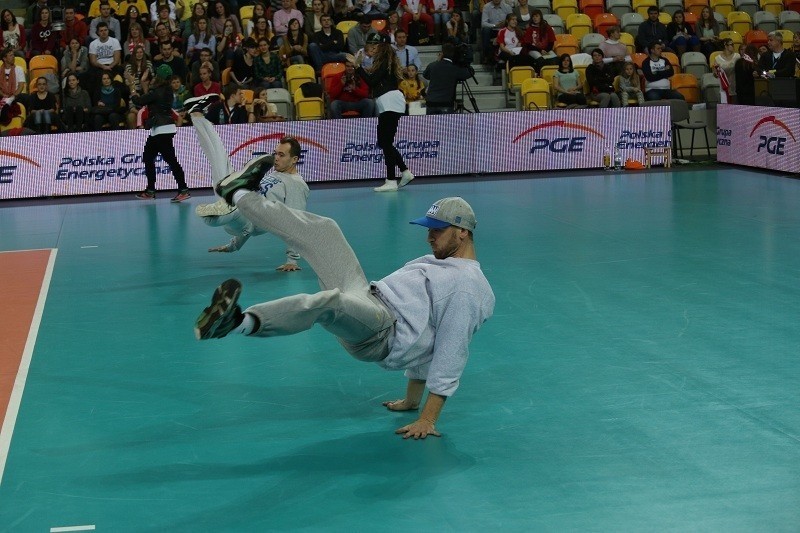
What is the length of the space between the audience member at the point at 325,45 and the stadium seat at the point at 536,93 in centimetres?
363

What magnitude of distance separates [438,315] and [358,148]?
1334 cm

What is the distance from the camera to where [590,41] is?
22312 mm

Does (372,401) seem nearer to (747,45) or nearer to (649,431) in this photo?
(649,431)

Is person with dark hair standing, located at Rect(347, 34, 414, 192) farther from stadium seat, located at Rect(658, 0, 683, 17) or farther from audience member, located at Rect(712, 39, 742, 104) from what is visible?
stadium seat, located at Rect(658, 0, 683, 17)

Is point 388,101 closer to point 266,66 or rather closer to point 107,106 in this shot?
point 266,66

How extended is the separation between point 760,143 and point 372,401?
13742 mm

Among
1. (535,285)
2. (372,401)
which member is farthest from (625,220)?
(372,401)

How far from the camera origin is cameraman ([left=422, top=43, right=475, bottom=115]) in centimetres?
1886

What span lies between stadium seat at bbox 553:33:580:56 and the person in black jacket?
8.95 metres

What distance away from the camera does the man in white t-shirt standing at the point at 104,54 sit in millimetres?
19469

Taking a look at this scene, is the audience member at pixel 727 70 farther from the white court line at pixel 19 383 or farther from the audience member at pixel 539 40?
the white court line at pixel 19 383

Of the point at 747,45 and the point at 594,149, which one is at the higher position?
the point at 747,45

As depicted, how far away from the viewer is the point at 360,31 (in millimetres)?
21031

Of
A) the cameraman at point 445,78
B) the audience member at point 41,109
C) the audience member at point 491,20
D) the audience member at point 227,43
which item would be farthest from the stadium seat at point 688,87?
the audience member at point 41,109
